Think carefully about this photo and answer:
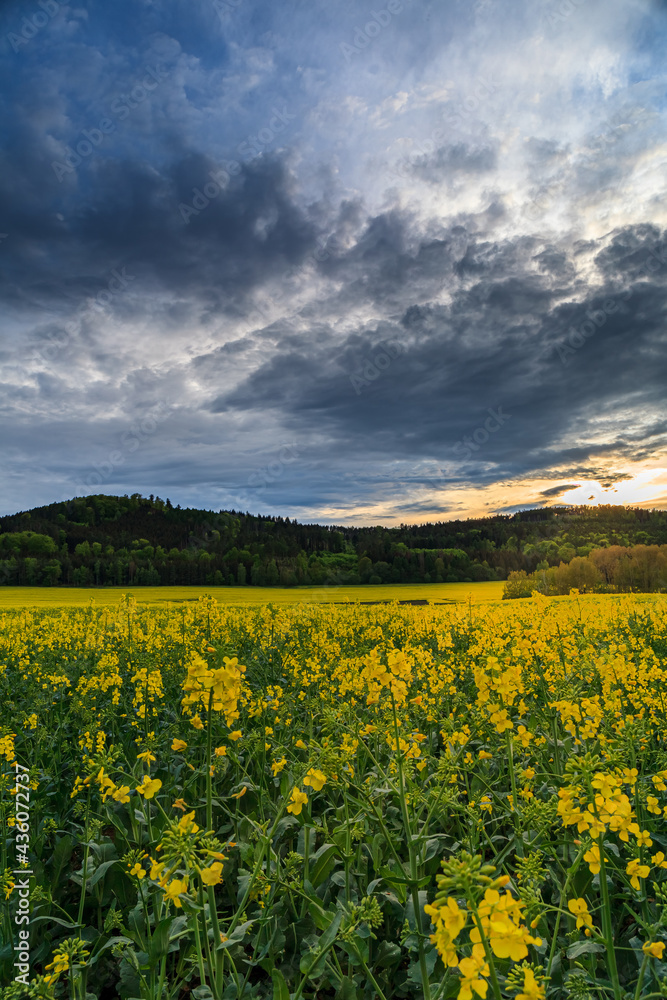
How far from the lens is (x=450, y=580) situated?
179ft

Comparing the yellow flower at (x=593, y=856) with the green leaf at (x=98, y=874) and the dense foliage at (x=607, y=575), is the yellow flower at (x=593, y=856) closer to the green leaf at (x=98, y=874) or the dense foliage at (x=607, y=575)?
the green leaf at (x=98, y=874)

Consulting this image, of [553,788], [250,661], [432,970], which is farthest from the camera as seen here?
[250,661]

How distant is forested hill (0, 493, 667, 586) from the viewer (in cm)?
5175

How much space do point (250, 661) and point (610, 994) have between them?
6.55m

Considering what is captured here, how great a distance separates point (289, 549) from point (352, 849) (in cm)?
5672

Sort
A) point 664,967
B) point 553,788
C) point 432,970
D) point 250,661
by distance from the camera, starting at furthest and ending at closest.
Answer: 1. point 250,661
2. point 553,788
3. point 432,970
4. point 664,967

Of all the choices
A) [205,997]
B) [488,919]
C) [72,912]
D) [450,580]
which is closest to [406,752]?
[205,997]

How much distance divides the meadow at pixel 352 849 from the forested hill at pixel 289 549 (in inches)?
1710

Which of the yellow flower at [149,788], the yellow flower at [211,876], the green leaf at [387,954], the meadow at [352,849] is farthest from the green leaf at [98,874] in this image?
the yellow flower at [211,876]

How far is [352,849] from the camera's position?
11.8 ft

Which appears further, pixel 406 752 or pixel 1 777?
pixel 1 777

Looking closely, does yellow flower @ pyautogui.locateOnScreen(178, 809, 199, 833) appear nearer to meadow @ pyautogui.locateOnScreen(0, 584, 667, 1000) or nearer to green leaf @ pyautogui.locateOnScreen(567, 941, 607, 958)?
meadow @ pyautogui.locateOnScreen(0, 584, 667, 1000)

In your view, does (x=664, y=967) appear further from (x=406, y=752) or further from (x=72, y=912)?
(x=72, y=912)

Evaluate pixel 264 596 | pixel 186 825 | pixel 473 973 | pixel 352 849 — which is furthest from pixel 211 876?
pixel 264 596
